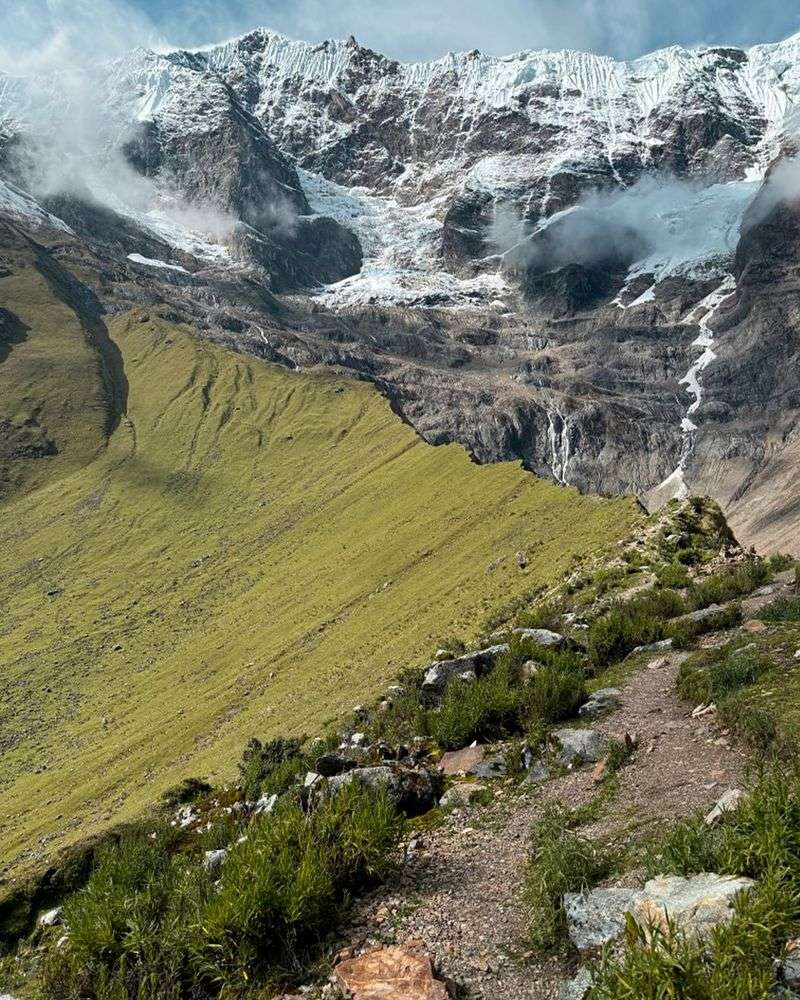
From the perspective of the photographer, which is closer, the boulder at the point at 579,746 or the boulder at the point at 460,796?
the boulder at the point at 460,796

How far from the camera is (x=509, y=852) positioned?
1087cm

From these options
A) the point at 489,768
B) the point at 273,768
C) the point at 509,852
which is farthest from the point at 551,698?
the point at 273,768

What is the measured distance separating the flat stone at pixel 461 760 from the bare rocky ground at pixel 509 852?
139 centimetres

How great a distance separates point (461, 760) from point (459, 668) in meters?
6.94

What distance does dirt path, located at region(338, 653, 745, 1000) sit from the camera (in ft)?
26.6

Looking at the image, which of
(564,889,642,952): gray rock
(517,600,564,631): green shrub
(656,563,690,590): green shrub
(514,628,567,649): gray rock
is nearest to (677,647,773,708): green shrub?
(514,628,567,649): gray rock

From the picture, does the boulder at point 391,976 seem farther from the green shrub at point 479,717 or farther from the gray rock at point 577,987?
the green shrub at point 479,717

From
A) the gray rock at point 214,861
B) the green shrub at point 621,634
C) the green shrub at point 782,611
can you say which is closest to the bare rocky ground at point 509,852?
the gray rock at point 214,861

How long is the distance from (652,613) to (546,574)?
18538mm

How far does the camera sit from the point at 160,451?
473 ft

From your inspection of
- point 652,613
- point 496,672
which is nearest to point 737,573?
point 652,613

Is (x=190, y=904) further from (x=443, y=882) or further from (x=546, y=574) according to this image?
(x=546, y=574)

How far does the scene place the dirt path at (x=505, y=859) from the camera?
26.6ft

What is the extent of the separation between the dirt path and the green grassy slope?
23922 millimetres
